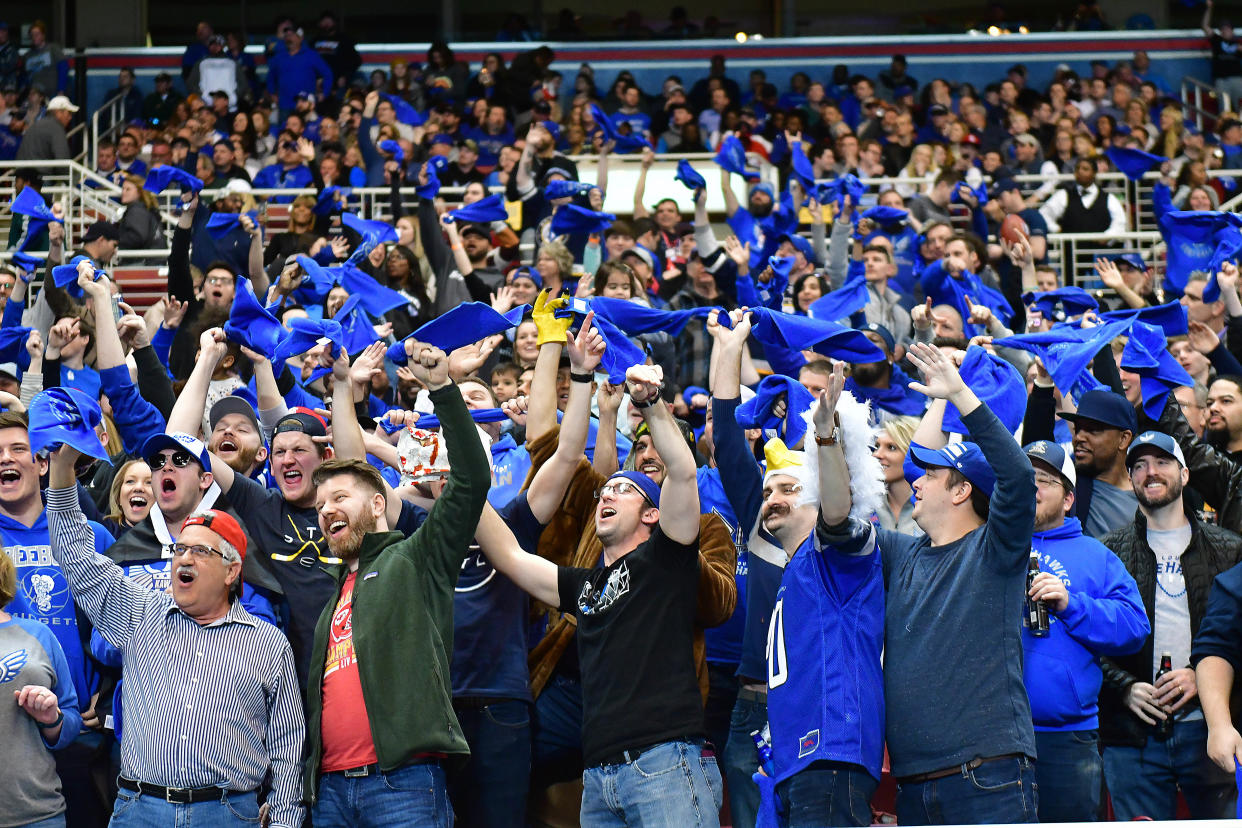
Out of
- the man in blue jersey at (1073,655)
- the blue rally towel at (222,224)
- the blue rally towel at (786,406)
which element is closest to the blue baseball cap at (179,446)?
the blue rally towel at (786,406)

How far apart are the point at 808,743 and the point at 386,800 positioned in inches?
52.1

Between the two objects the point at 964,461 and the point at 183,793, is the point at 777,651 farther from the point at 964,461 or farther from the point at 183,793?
the point at 183,793

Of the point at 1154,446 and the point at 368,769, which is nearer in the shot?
the point at 368,769

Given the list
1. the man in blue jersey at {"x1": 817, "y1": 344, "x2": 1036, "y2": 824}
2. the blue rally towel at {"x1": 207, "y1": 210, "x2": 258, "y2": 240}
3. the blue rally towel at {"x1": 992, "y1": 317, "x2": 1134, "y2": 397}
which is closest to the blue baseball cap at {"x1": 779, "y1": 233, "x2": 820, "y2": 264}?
the blue rally towel at {"x1": 992, "y1": 317, "x2": 1134, "y2": 397}

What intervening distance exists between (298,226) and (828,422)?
7.45 meters

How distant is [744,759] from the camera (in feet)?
18.0

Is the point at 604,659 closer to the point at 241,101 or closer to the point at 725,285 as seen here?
the point at 725,285

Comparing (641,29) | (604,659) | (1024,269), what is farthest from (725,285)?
(641,29)

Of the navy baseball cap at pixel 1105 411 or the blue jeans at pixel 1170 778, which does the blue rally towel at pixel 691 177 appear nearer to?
the navy baseball cap at pixel 1105 411

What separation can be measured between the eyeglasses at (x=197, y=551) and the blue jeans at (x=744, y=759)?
1.87 metres

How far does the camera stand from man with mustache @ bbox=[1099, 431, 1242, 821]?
5562mm

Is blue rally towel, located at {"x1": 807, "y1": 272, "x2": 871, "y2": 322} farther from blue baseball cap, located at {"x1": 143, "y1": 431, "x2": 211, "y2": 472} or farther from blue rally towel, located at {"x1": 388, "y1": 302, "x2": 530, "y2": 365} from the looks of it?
blue baseball cap, located at {"x1": 143, "y1": 431, "x2": 211, "y2": 472}

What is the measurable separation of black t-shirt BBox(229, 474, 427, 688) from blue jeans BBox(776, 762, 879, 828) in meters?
1.70

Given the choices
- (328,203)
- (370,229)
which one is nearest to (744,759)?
(370,229)
